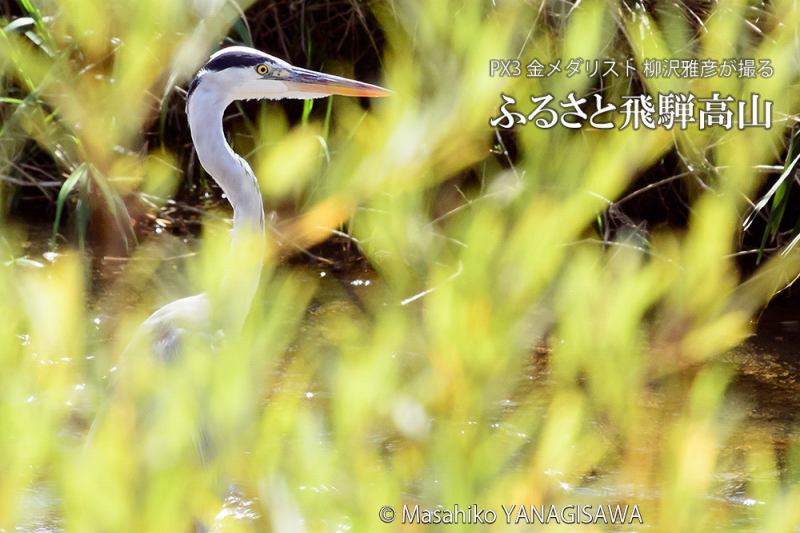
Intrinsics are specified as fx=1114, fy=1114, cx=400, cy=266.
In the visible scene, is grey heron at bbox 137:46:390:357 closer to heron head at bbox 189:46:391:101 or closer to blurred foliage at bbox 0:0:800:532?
heron head at bbox 189:46:391:101

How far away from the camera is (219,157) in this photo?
2.04m

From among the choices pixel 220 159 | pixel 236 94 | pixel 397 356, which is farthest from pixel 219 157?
pixel 397 356

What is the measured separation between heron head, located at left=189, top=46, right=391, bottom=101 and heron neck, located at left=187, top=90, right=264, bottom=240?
1.1 inches

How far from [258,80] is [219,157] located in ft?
0.61

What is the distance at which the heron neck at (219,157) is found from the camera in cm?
203

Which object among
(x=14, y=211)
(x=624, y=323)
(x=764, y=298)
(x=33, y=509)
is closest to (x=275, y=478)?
(x=624, y=323)

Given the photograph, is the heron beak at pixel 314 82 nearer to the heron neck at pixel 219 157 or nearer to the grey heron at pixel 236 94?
the grey heron at pixel 236 94

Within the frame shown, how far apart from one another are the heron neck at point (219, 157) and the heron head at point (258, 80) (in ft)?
0.09

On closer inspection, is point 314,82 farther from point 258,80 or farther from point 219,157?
point 219,157

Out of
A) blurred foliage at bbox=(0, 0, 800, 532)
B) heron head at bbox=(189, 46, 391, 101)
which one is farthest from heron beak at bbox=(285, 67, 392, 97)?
blurred foliage at bbox=(0, 0, 800, 532)

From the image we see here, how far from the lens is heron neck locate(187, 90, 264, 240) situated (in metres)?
2.03

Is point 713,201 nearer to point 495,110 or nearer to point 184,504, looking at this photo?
point 184,504

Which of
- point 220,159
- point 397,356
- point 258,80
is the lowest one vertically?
point 220,159

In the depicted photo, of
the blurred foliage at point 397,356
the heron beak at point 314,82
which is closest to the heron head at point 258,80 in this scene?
the heron beak at point 314,82
